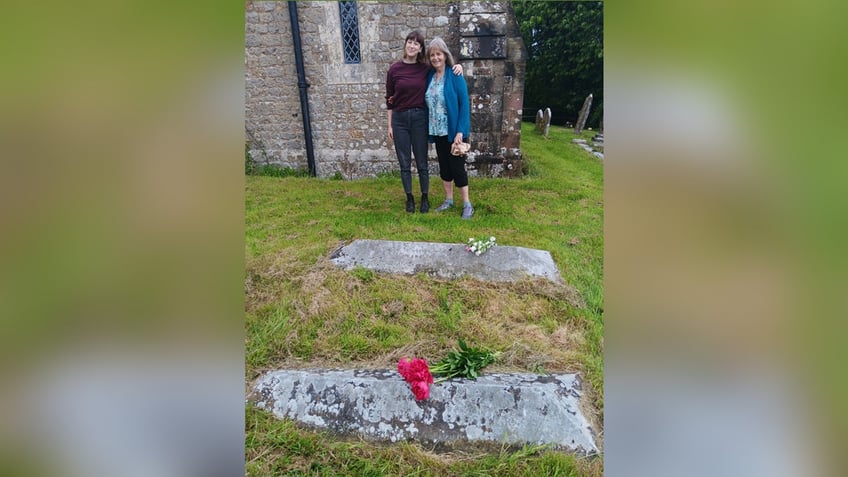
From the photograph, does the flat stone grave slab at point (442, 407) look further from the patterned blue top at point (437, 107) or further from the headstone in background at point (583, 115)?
→ the patterned blue top at point (437, 107)

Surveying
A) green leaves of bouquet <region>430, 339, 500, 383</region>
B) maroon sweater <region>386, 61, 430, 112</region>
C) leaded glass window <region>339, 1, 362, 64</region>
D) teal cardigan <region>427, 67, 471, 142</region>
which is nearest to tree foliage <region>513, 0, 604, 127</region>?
teal cardigan <region>427, 67, 471, 142</region>

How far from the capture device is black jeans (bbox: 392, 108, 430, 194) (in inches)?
77.6

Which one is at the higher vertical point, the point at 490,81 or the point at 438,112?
the point at 490,81

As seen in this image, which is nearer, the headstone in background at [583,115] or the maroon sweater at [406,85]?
the headstone in background at [583,115]

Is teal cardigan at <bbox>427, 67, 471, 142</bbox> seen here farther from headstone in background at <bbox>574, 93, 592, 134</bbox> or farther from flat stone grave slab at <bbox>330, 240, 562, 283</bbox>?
headstone in background at <bbox>574, 93, 592, 134</bbox>

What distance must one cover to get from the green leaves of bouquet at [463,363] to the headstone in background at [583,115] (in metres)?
1.04
